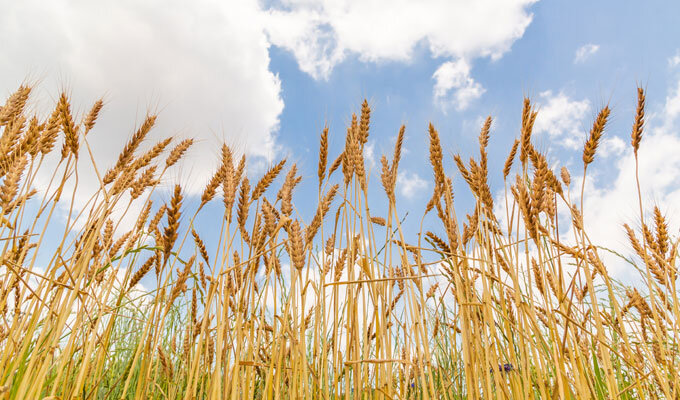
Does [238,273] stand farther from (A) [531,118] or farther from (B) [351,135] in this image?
(A) [531,118]

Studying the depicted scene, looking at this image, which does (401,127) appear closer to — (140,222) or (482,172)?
(482,172)

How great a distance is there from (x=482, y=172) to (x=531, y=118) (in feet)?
0.92

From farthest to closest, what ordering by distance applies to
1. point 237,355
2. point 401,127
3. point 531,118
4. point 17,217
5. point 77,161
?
point 401,127 → point 17,217 → point 77,161 → point 531,118 → point 237,355

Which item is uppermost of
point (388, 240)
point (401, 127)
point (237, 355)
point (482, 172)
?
point (401, 127)

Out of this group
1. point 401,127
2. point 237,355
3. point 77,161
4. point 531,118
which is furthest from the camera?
point 401,127

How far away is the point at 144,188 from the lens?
6.84 ft

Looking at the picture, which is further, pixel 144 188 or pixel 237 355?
pixel 144 188

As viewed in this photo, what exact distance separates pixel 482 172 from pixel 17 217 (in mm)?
2014

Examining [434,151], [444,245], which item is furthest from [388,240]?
[434,151]

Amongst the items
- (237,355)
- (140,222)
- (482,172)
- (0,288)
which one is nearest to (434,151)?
(482,172)

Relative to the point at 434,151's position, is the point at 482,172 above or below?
below

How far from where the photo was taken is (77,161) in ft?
5.76

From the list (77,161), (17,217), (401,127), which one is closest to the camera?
(77,161)

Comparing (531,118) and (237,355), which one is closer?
(237,355)
